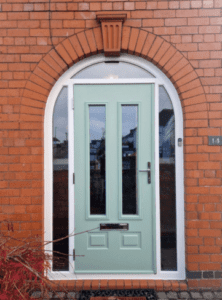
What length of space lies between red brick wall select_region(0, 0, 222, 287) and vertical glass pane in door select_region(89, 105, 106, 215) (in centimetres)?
62

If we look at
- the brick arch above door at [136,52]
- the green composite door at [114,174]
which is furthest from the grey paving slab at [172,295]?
the brick arch above door at [136,52]

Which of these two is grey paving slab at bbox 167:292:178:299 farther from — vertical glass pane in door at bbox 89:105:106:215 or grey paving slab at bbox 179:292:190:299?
vertical glass pane in door at bbox 89:105:106:215

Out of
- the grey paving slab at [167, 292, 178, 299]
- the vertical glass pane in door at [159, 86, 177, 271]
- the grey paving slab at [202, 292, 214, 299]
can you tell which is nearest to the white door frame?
the vertical glass pane in door at [159, 86, 177, 271]

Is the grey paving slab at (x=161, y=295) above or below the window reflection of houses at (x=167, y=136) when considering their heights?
below

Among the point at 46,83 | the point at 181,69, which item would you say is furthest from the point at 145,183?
the point at 46,83

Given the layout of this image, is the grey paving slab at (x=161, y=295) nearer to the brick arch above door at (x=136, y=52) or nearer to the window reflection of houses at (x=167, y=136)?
the window reflection of houses at (x=167, y=136)

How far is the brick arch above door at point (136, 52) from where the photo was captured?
109 inches

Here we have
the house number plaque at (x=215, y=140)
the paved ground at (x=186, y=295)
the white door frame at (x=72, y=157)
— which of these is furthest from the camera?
the white door frame at (x=72, y=157)

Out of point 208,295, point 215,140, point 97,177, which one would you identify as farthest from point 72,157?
point 208,295

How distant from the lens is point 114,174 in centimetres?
293

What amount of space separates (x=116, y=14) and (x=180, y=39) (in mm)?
809

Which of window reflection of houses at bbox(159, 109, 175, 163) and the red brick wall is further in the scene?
window reflection of houses at bbox(159, 109, 175, 163)

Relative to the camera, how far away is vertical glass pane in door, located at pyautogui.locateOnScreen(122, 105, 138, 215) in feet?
9.64

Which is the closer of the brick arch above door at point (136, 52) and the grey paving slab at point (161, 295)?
the grey paving slab at point (161, 295)
